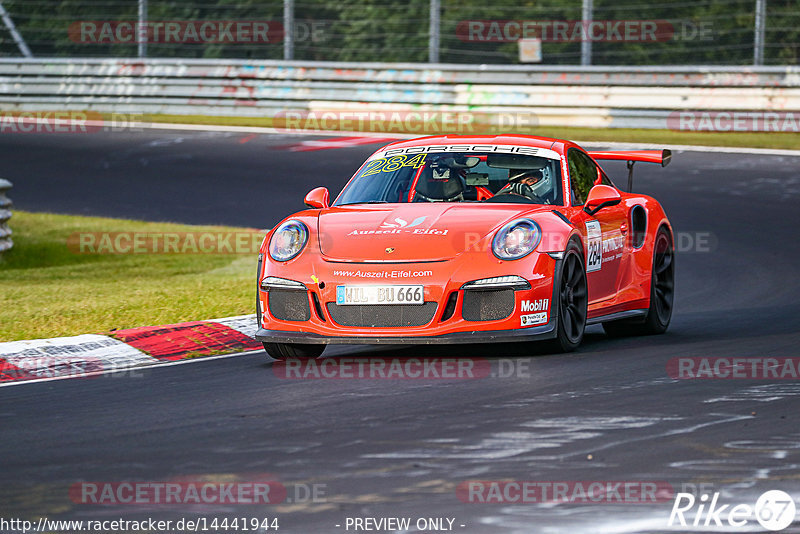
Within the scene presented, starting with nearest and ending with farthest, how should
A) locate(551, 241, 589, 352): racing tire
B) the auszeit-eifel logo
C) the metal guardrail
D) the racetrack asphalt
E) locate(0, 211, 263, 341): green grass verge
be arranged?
the racetrack asphalt, locate(551, 241, 589, 352): racing tire, the auszeit-eifel logo, locate(0, 211, 263, 341): green grass verge, the metal guardrail

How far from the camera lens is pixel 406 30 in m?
24.8

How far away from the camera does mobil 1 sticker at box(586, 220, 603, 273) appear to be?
8.23 metres

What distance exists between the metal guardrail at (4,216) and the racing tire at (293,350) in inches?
287

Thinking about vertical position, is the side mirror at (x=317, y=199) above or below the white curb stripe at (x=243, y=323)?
above

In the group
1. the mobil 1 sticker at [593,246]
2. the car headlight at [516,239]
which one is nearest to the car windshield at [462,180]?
the mobil 1 sticker at [593,246]

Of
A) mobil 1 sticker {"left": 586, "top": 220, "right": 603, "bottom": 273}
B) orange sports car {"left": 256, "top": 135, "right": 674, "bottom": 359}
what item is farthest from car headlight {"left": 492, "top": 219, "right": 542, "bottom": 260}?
mobil 1 sticker {"left": 586, "top": 220, "right": 603, "bottom": 273}

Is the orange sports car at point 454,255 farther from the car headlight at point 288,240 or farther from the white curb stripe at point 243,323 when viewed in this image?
the white curb stripe at point 243,323

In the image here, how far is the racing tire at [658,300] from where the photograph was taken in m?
9.23

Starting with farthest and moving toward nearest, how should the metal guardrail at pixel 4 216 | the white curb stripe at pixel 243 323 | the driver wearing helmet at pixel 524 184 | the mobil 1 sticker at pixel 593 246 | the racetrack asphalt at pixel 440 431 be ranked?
the metal guardrail at pixel 4 216 < the white curb stripe at pixel 243 323 < the driver wearing helmet at pixel 524 184 < the mobil 1 sticker at pixel 593 246 < the racetrack asphalt at pixel 440 431

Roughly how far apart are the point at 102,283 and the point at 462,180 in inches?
197

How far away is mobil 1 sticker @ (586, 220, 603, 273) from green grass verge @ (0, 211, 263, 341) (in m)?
2.81

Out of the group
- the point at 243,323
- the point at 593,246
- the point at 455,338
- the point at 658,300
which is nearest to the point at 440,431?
the point at 455,338

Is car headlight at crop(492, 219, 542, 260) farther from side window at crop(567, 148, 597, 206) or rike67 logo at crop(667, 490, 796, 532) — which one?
rike67 logo at crop(667, 490, 796, 532)

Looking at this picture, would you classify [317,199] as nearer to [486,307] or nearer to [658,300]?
[486,307]
